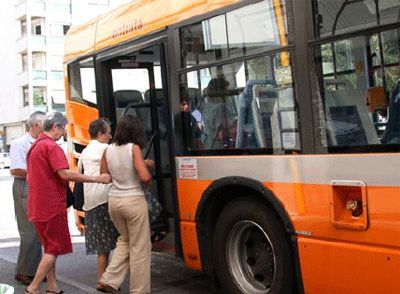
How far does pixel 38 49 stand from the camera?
51.2 m

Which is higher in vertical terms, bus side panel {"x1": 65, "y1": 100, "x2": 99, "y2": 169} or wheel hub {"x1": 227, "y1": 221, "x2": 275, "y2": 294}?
bus side panel {"x1": 65, "y1": 100, "x2": 99, "y2": 169}

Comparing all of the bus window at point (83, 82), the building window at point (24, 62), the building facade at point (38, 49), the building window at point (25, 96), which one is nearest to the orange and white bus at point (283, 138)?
the bus window at point (83, 82)

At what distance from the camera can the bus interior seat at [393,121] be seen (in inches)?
140

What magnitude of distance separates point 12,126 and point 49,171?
174ft

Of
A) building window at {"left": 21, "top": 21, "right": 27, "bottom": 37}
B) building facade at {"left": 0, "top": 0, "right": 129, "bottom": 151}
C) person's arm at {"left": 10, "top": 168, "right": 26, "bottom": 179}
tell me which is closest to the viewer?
person's arm at {"left": 10, "top": 168, "right": 26, "bottom": 179}

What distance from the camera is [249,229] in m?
4.77

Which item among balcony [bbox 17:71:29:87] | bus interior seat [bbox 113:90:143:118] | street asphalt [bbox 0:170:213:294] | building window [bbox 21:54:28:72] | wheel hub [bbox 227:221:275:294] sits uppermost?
building window [bbox 21:54:28:72]

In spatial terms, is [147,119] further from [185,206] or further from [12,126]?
[12,126]

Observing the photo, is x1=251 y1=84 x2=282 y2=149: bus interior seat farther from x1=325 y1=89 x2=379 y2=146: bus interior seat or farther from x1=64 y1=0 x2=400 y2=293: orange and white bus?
x1=325 y1=89 x2=379 y2=146: bus interior seat

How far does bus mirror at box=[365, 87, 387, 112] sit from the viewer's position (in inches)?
145

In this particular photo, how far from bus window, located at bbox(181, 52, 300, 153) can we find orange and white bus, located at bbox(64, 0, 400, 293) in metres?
0.01

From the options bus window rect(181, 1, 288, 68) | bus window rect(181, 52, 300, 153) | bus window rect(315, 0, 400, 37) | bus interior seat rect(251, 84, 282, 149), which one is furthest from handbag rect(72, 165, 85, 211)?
bus window rect(315, 0, 400, 37)

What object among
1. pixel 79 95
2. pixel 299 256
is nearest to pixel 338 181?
pixel 299 256

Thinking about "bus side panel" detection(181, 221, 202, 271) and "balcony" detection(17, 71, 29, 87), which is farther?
"balcony" detection(17, 71, 29, 87)
